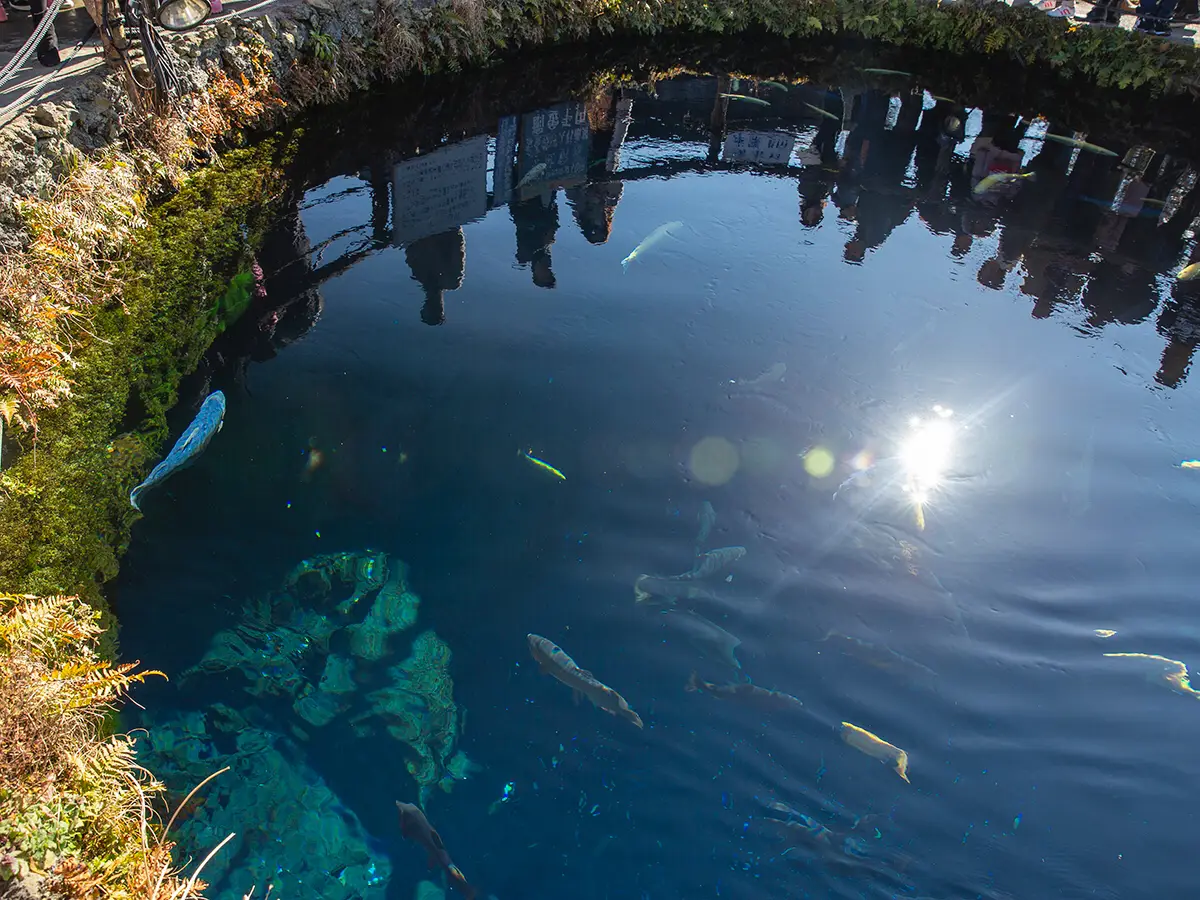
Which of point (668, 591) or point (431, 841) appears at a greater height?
point (668, 591)

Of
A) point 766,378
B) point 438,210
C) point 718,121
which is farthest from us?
point 718,121

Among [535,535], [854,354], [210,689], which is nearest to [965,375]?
[854,354]

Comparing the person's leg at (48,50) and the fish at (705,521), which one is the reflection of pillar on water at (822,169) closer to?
the fish at (705,521)

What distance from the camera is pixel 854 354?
6.78 m

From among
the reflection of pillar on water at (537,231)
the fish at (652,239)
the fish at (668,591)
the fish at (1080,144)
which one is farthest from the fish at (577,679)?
the fish at (1080,144)

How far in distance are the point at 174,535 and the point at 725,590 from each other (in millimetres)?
3349

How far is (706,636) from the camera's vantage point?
4582 mm

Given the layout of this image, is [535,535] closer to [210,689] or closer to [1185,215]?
[210,689]

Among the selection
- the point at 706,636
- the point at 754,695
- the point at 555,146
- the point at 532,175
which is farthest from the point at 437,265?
the point at 754,695

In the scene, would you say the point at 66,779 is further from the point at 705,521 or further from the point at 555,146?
the point at 555,146

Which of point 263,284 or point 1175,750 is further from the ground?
point 263,284

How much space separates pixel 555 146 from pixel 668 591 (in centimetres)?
676

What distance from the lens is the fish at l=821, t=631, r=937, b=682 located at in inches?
176

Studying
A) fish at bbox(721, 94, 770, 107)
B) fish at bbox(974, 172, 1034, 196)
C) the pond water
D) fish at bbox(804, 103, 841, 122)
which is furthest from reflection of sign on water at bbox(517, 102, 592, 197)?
fish at bbox(974, 172, 1034, 196)
